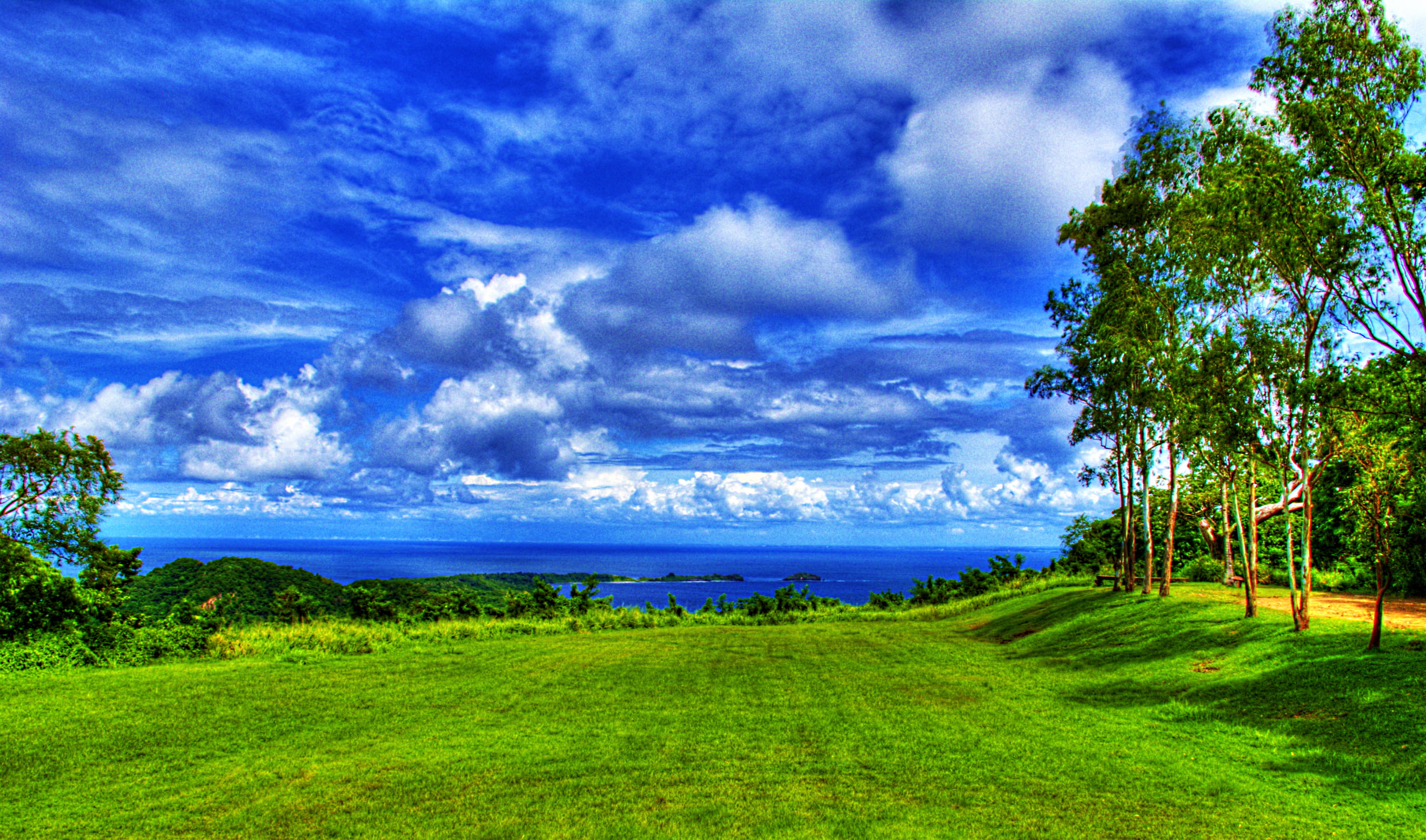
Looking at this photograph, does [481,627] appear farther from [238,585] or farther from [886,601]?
[886,601]

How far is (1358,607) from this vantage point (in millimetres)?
18703

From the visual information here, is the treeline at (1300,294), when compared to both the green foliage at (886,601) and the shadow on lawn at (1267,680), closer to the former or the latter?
the shadow on lawn at (1267,680)

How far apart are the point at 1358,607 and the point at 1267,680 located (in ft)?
30.7

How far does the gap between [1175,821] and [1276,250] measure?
11636mm

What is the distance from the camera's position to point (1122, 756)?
9.44 meters

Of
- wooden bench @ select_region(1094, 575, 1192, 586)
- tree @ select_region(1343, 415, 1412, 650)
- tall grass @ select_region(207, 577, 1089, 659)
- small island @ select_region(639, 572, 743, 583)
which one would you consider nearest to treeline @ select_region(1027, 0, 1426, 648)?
tree @ select_region(1343, 415, 1412, 650)

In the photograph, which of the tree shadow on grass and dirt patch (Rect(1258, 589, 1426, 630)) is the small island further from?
dirt patch (Rect(1258, 589, 1426, 630))

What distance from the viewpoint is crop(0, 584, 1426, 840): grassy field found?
7145 millimetres

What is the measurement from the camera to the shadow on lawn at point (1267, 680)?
913 centimetres

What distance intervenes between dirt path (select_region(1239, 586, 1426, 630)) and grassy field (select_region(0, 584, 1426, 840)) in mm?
2011

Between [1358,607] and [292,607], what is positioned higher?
[1358,607]

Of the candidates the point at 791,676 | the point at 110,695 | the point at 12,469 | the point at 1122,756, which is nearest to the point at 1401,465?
the point at 1122,756

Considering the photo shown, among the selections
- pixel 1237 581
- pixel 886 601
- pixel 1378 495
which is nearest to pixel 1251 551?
pixel 1378 495

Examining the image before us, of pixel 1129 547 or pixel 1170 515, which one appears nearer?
pixel 1170 515
